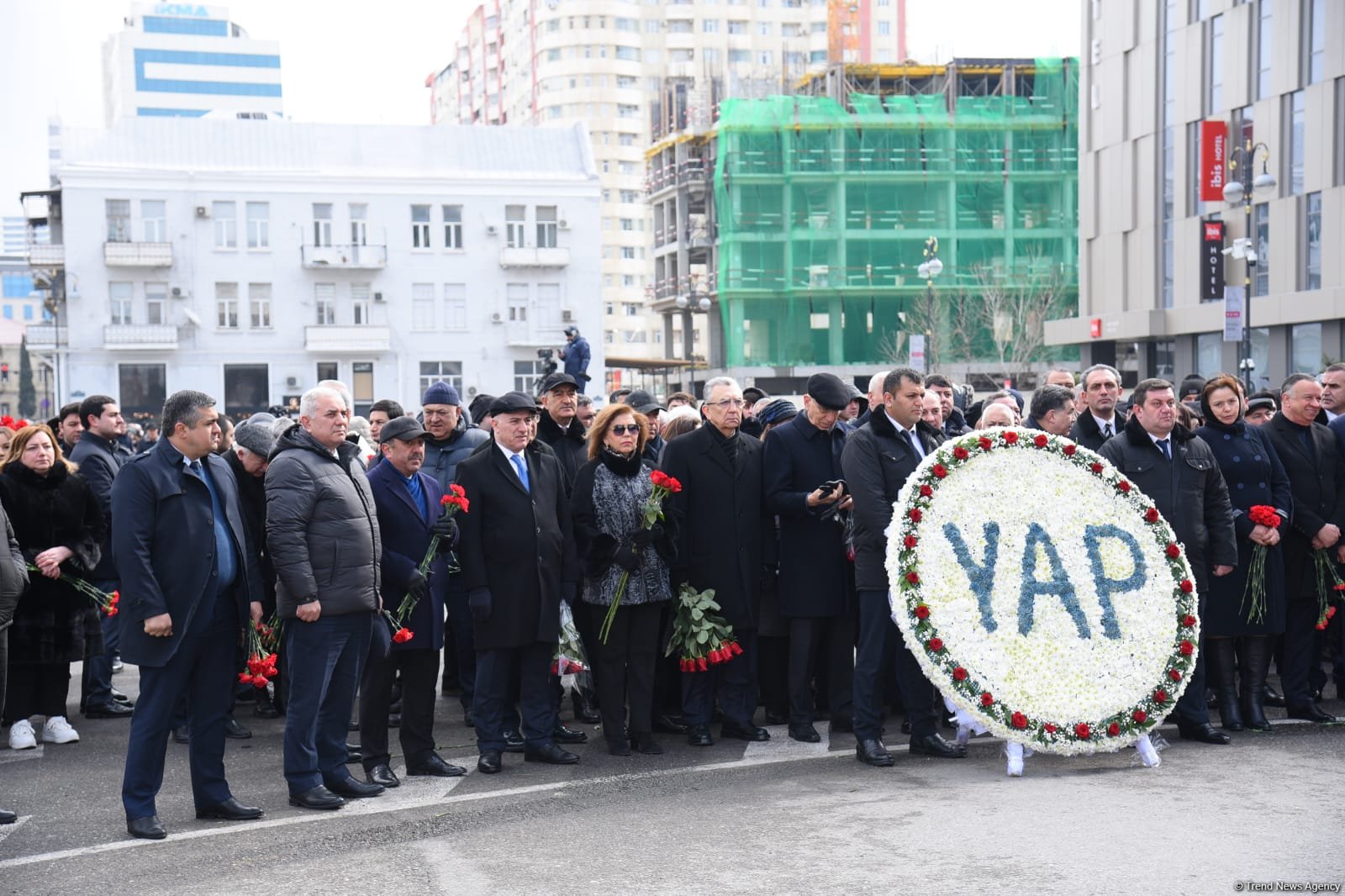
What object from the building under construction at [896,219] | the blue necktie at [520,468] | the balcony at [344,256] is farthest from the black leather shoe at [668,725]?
the building under construction at [896,219]

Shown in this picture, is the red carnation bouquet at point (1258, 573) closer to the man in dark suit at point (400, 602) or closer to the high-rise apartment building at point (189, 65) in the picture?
the man in dark suit at point (400, 602)

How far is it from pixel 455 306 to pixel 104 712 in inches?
2120

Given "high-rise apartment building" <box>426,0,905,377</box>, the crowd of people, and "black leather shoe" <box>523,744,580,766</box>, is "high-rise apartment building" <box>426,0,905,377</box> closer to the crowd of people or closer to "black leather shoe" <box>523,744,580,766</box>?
the crowd of people

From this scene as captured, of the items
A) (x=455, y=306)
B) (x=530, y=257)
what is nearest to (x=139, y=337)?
(x=455, y=306)

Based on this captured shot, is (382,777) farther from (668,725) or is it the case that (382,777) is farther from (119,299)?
(119,299)

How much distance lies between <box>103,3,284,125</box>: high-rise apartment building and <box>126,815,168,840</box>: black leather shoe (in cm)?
15592

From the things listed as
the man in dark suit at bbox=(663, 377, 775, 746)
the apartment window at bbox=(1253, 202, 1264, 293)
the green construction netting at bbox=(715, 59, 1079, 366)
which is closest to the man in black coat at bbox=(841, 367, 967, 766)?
the man in dark suit at bbox=(663, 377, 775, 746)

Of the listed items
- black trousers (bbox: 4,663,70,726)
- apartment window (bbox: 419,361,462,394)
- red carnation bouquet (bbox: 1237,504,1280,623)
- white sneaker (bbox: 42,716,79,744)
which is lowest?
white sneaker (bbox: 42,716,79,744)

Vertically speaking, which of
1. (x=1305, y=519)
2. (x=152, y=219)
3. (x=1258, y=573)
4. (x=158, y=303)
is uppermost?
(x=152, y=219)

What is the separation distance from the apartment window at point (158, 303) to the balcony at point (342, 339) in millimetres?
5693

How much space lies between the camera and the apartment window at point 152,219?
60.3m

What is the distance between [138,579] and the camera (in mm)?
7523

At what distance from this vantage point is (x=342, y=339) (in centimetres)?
6231

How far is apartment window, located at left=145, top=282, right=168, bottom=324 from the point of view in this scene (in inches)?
2406
